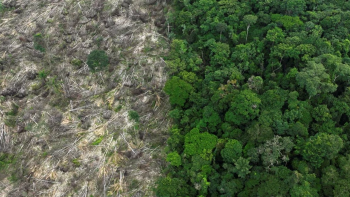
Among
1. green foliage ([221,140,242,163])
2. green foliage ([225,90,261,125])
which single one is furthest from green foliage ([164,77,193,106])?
green foliage ([221,140,242,163])

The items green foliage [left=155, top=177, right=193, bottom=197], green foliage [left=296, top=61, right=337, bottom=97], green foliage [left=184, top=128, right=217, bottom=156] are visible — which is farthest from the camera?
green foliage [left=296, top=61, right=337, bottom=97]

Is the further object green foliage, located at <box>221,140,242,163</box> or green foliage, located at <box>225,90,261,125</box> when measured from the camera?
green foliage, located at <box>225,90,261,125</box>

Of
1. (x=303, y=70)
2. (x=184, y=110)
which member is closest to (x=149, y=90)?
(x=184, y=110)

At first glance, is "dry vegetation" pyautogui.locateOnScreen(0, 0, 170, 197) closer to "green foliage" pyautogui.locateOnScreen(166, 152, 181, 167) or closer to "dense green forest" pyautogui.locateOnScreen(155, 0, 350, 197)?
"green foliage" pyautogui.locateOnScreen(166, 152, 181, 167)

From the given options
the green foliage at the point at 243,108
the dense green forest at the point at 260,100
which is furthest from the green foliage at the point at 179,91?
the green foliage at the point at 243,108

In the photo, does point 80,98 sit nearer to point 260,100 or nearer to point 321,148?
point 260,100

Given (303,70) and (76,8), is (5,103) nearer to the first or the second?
(76,8)
